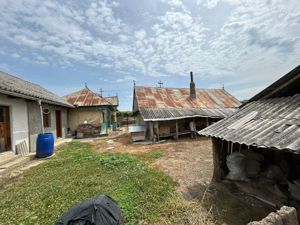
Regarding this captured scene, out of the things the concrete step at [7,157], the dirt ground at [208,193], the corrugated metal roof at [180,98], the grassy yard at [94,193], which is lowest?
the dirt ground at [208,193]

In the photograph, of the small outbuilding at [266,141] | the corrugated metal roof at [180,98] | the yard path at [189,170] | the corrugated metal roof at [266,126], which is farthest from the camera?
the corrugated metal roof at [180,98]

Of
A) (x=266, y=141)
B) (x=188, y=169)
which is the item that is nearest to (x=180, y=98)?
(x=188, y=169)

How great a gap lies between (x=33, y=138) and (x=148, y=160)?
6303mm

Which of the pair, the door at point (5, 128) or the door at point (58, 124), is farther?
the door at point (58, 124)

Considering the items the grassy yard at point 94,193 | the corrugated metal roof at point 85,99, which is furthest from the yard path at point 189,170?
the corrugated metal roof at point 85,99

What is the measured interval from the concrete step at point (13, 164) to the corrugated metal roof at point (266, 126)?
22.6 ft

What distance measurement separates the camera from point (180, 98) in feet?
62.5

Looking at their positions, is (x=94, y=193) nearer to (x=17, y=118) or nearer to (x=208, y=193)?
(x=208, y=193)

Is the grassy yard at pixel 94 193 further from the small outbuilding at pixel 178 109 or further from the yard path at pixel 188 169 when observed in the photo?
the small outbuilding at pixel 178 109

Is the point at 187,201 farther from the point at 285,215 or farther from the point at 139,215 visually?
the point at 285,215

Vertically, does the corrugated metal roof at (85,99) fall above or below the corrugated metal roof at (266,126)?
above

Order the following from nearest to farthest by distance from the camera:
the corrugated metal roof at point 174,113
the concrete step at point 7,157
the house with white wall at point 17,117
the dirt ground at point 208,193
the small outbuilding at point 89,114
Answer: the dirt ground at point 208,193
the concrete step at point 7,157
the house with white wall at point 17,117
the corrugated metal roof at point 174,113
the small outbuilding at point 89,114

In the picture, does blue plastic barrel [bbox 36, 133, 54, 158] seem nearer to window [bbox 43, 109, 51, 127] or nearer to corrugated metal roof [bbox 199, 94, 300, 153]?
window [bbox 43, 109, 51, 127]

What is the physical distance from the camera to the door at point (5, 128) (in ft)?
29.3
